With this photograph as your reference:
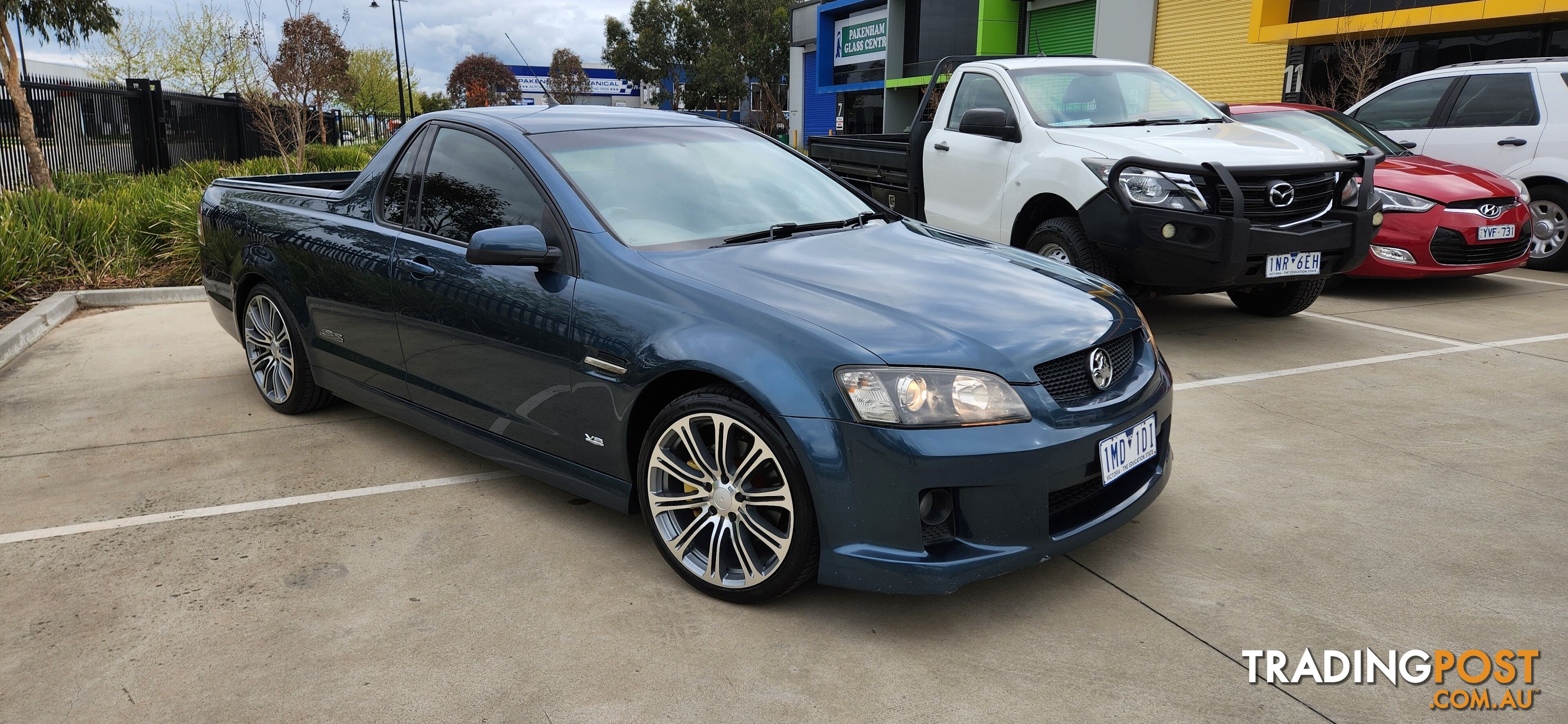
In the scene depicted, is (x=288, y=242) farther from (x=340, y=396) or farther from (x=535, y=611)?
(x=535, y=611)

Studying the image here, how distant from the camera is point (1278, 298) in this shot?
735cm

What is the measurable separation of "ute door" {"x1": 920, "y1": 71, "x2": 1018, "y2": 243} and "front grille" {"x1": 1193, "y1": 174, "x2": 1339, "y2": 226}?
161 centimetres

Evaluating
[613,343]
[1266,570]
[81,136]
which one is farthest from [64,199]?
[1266,570]

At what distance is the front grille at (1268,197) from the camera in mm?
5875

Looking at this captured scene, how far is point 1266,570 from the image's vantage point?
11.1 feet

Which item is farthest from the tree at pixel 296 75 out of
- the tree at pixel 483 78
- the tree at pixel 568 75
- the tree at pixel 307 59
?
the tree at pixel 483 78

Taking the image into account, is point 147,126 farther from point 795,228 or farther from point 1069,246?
point 795,228

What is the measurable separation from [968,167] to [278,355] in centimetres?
479

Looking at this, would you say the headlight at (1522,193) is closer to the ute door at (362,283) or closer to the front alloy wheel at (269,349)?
the ute door at (362,283)

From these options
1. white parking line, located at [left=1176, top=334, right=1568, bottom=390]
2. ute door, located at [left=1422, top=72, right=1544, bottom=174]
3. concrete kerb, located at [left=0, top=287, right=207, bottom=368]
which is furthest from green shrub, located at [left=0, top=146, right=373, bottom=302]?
ute door, located at [left=1422, top=72, right=1544, bottom=174]

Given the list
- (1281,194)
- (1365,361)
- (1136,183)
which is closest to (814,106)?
(1136,183)

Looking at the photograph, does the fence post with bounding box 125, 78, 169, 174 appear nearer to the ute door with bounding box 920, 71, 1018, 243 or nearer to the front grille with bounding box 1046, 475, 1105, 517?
the ute door with bounding box 920, 71, 1018, 243

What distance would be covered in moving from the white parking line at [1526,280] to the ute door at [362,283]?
905cm

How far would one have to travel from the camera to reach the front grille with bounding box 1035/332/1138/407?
9.94 ft
